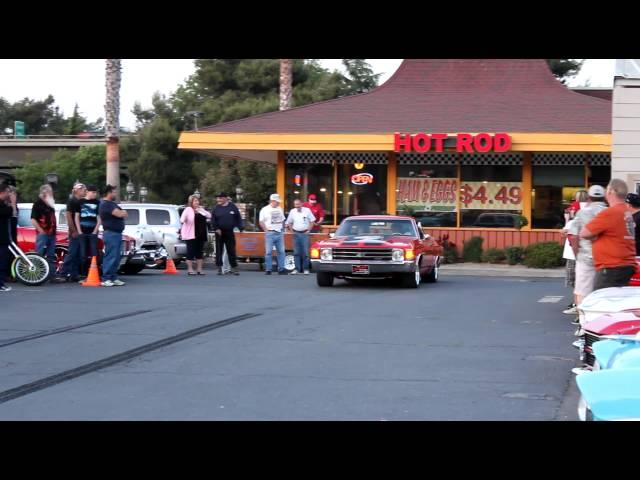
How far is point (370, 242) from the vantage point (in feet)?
61.4

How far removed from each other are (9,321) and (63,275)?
623 cm

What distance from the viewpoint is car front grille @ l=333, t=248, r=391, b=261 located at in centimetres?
1872

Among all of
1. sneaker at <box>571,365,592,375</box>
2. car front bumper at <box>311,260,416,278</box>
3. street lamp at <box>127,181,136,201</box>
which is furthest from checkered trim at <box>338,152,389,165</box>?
sneaker at <box>571,365,592,375</box>

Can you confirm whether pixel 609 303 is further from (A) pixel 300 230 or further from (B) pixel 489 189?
(B) pixel 489 189

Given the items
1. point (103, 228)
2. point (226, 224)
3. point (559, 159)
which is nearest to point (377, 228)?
point (226, 224)

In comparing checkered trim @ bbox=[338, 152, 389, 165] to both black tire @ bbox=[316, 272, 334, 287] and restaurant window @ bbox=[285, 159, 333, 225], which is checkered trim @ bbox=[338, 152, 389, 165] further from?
black tire @ bbox=[316, 272, 334, 287]

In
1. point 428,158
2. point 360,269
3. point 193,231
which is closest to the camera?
point 360,269

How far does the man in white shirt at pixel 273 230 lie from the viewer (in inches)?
894

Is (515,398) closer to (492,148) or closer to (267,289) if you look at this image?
(267,289)

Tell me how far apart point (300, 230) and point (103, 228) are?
5697mm

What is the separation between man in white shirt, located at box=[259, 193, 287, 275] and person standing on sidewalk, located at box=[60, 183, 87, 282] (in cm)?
474

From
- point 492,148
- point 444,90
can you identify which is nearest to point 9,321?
point 492,148

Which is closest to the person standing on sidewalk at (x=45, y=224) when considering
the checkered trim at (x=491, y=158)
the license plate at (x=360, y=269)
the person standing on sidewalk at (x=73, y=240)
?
the person standing on sidewalk at (x=73, y=240)
